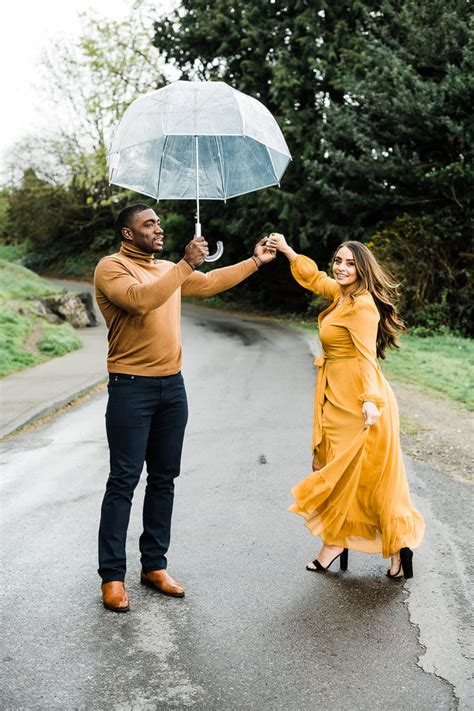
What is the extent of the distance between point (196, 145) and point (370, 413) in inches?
74.6

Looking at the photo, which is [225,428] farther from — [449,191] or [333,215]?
[333,215]

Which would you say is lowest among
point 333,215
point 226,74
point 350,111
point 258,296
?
point 258,296

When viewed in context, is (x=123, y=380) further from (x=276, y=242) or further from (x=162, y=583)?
(x=276, y=242)

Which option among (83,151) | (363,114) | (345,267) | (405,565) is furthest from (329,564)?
(83,151)

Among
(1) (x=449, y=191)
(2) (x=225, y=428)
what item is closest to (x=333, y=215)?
(1) (x=449, y=191)

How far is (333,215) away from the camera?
2294 cm

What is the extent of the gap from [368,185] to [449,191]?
8.47 ft

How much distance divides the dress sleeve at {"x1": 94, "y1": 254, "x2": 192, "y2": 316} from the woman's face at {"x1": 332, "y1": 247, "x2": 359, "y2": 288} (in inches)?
43.9

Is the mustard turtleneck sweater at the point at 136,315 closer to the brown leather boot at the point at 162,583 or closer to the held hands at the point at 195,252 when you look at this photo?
the held hands at the point at 195,252

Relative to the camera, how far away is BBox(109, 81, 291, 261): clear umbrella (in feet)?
15.0

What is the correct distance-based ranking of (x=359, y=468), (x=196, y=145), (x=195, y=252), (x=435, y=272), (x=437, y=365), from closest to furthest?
(x=195, y=252), (x=359, y=468), (x=196, y=145), (x=437, y=365), (x=435, y=272)

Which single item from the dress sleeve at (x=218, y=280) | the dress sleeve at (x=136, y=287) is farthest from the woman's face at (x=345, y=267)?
the dress sleeve at (x=136, y=287)

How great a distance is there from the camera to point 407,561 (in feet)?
14.8

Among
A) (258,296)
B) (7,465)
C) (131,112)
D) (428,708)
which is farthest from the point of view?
(258,296)
